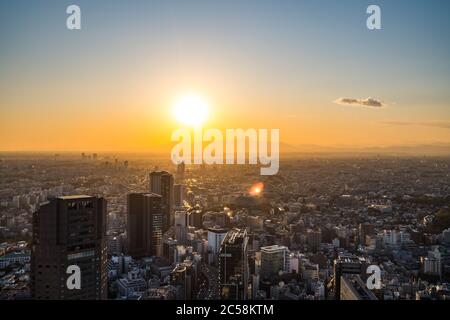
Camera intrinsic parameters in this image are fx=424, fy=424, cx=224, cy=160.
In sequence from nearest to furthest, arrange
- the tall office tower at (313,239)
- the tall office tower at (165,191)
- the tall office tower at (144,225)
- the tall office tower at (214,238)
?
the tall office tower at (214,238) < the tall office tower at (313,239) < the tall office tower at (144,225) < the tall office tower at (165,191)

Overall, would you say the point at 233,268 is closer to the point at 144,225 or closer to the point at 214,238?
the point at 214,238

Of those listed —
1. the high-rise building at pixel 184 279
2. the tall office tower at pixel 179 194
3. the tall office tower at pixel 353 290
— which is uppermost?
the tall office tower at pixel 179 194

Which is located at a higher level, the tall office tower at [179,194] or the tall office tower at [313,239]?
the tall office tower at [179,194]

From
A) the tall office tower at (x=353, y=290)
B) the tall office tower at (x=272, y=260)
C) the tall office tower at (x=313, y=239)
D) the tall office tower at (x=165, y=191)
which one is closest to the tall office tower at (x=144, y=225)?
the tall office tower at (x=165, y=191)

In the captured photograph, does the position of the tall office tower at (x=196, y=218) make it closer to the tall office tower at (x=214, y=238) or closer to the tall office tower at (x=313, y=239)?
the tall office tower at (x=214, y=238)

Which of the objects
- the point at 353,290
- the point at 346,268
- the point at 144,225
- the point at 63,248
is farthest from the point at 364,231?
the point at 63,248

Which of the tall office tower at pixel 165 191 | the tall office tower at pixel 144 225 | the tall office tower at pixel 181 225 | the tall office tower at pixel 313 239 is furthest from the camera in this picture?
the tall office tower at pixel 165 191
